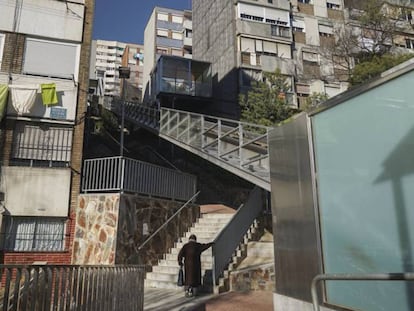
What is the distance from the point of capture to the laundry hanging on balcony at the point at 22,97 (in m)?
12.9

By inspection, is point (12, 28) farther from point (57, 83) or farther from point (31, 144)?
point (31, 144)

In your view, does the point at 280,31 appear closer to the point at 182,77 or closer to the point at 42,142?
the point at 182,77

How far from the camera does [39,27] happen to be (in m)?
14.0

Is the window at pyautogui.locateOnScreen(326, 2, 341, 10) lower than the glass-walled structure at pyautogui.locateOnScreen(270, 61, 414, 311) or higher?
higher

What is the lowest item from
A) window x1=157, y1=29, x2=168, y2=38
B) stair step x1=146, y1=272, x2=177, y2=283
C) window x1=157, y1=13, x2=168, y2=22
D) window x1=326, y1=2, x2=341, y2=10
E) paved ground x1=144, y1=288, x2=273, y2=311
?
paved ground x1=144, y1=288, x2=273, y2=311

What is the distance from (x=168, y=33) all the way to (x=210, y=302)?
47.8m

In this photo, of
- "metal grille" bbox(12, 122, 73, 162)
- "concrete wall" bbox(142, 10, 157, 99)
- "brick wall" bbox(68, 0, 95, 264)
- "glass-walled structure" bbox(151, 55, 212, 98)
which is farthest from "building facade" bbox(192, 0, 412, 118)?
"metal grille" bbox(12, 122, 73, 162)

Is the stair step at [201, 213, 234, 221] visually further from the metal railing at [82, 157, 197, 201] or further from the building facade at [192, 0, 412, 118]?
the building facade at [192, 0, 412, 118]

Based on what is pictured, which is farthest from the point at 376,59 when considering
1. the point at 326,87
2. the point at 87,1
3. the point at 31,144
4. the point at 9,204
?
the point at 9,204

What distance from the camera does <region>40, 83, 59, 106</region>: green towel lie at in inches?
525

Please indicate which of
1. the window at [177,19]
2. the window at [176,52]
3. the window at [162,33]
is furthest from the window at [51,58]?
the window at [177,19]

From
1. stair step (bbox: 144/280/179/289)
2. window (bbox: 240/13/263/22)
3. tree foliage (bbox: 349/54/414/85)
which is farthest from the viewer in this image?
window (bbox: 240/13/263/22)

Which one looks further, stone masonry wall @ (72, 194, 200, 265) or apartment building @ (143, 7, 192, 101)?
apartment building @ (143, 7, 192, 101)

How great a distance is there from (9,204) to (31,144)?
2.23 metres
